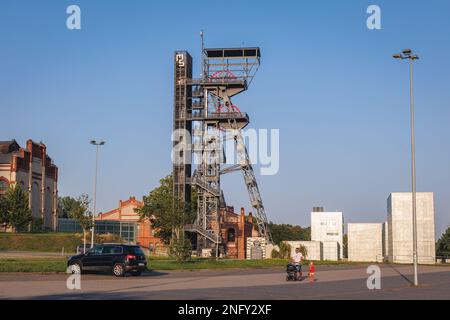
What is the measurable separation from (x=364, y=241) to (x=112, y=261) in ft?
153

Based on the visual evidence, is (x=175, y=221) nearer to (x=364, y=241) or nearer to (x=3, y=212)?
(x=364, y=241)

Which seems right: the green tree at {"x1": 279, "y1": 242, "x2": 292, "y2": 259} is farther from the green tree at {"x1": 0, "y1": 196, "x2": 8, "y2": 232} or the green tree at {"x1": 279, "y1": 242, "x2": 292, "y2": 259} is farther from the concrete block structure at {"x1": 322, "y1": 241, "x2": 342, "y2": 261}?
the green tree at {"x1": 0, "y1": 196, "x2": 8, "y2": 232}

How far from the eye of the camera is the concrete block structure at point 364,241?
71188 mm

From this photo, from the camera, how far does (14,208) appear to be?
82625 mm

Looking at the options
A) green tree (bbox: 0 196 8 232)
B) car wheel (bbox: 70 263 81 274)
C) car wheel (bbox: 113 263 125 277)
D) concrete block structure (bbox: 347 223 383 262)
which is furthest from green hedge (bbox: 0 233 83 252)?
car wheel (bbox: 113 263 125 277)

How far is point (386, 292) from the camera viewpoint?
23.3m

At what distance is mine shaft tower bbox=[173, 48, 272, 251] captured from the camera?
77.1 m

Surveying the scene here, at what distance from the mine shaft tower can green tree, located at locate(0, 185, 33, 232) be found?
22.1 m

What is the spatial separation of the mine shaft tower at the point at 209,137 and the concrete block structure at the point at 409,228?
1763cm

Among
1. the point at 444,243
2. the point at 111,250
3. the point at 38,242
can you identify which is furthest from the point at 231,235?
the point at 111,250

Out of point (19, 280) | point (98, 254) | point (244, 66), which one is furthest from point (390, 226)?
point (19, 280)
